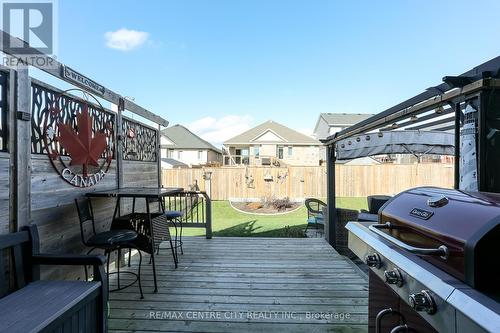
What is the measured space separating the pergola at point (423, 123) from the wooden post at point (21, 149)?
293 centimetres

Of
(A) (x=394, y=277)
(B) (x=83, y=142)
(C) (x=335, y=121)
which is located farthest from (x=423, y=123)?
(C) (x=335, y=121)

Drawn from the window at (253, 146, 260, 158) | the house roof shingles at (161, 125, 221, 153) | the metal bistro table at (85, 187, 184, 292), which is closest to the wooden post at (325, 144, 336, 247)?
the metal bistro table at (85, 187, 184, 292)

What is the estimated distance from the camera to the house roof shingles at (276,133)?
22344 mm

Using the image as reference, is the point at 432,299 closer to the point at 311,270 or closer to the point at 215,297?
the point at 215,297

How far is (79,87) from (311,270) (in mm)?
3352

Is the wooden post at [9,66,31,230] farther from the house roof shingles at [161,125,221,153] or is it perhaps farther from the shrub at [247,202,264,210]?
the house roof shingles at [161,125,221,153]

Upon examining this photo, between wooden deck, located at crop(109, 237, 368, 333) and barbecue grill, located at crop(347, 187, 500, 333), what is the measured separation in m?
1.19

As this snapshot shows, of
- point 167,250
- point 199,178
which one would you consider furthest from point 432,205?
point 199,178

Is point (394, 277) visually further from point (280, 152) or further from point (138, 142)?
point (280, 152)

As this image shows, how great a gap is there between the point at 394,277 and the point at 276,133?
21.7 meters

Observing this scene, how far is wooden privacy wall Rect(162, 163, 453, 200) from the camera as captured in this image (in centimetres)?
1270

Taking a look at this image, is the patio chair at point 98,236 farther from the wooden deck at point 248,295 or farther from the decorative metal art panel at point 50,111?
the decorative metal art panel at point 50,111

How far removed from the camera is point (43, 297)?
1.72 m

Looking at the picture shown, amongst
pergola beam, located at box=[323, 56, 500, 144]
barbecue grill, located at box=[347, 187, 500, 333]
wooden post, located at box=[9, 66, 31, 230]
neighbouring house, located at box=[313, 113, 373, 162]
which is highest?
neighbouring house, located at box=[313, 113, 373, 162]
